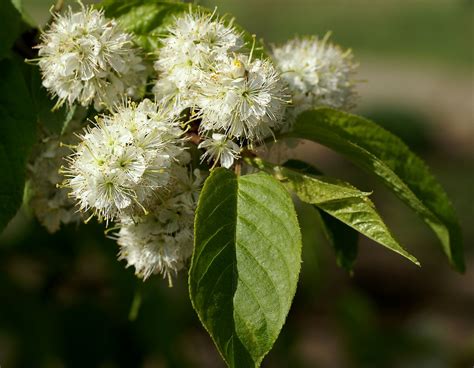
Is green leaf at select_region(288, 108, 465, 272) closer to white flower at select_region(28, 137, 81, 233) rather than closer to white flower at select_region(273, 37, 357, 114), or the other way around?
white flower at select_region(273, 37, 357, 114)

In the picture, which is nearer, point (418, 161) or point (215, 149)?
point (215, 149)

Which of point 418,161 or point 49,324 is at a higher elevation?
point 418,161

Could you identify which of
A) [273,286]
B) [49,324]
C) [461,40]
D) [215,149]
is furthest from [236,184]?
[461,40]

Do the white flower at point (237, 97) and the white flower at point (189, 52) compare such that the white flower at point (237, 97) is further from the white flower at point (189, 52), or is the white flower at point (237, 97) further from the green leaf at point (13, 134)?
the green leaf at point (13, 134)

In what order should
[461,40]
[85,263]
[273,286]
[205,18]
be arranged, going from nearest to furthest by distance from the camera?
[273,286], [205,18], [85,263], [461,40]

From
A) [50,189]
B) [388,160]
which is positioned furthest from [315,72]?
[50,189]

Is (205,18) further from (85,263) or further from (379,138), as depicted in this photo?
(85,263)
